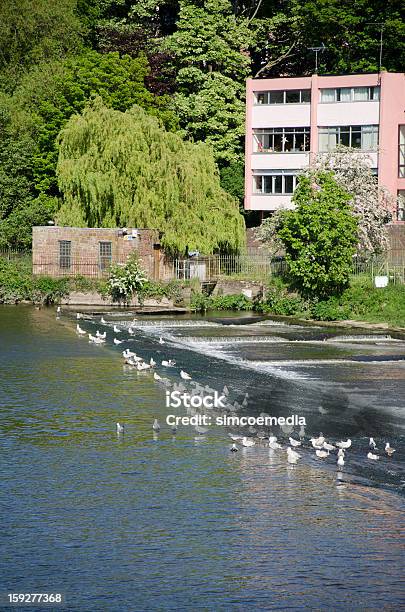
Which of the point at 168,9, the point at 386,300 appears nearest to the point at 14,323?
the point at 386,300

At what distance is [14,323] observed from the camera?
57344mm

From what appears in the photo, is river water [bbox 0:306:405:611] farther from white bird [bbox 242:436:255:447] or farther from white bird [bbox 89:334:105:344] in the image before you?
white bird [bbox 89:334:105:344]

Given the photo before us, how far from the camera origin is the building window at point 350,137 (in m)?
81.3

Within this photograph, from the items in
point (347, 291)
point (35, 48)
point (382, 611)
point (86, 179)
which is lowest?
point (382, 611)

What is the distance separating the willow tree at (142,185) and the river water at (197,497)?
95.8ft

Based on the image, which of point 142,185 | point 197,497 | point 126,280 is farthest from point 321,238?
point 197,497

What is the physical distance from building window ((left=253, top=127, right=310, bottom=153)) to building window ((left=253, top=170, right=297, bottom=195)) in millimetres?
1842

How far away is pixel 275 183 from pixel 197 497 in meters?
63.0

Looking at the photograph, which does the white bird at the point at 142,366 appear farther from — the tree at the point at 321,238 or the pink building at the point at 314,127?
the pink building at the point at 314,127

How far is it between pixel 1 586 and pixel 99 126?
5452cm

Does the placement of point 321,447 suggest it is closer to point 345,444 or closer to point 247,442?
point 345,444

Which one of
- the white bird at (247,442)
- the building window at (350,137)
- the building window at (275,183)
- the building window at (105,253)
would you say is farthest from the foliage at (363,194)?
the white bird at (247,442)

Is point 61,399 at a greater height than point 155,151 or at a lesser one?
lesser

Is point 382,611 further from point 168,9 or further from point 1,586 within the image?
point 168,9
